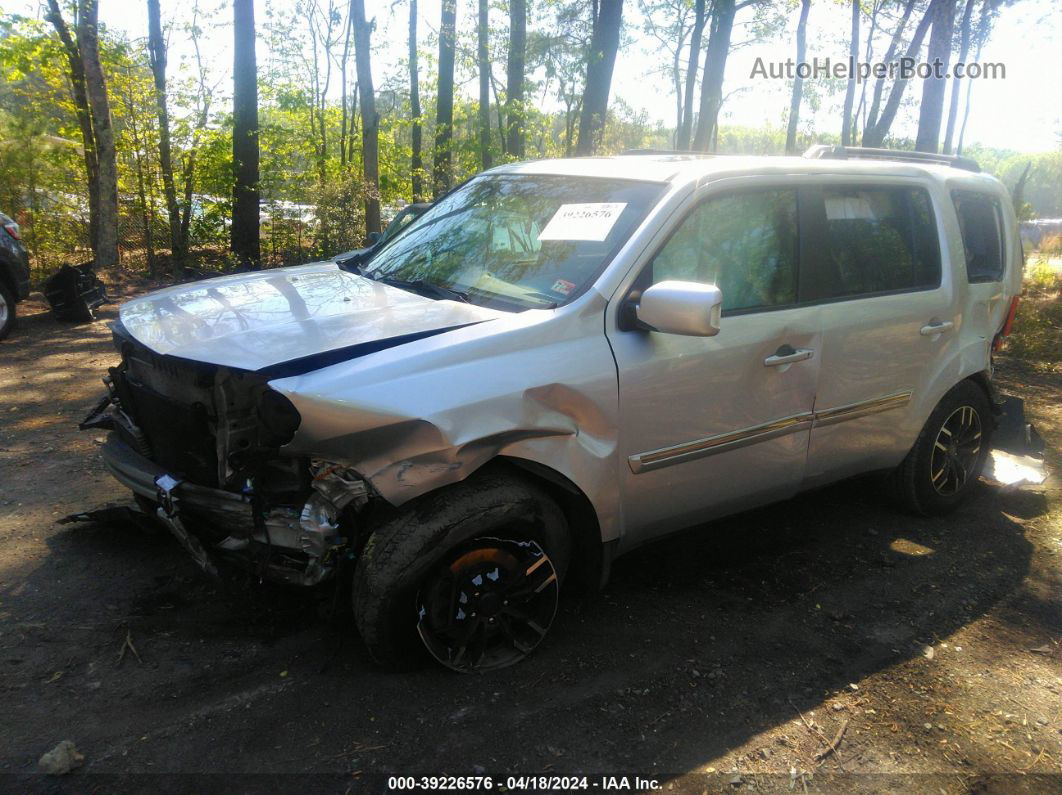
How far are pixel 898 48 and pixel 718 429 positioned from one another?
24856 mm

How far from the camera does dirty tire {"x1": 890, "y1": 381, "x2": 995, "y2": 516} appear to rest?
436 centimetres

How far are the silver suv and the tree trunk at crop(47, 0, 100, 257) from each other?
9.60 meters

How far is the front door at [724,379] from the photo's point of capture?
10.2 ft

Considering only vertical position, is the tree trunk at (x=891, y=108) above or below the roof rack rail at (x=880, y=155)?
above

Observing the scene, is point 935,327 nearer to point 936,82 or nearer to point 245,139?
point 936,82

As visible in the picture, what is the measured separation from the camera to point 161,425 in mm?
3031

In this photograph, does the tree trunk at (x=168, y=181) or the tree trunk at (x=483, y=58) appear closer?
the tree trunk at (x=168, y=181)

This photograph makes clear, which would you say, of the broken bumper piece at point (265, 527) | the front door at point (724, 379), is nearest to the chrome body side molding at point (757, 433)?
the front door at point (724, 379)

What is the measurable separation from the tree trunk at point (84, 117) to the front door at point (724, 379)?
11.2 metres

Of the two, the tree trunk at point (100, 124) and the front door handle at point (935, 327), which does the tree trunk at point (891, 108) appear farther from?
the tree trunk at point (100, 124)

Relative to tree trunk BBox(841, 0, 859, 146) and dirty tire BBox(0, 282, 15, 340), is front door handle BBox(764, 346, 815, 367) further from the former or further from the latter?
tree trunk BBox(841, 0, 859, 146)

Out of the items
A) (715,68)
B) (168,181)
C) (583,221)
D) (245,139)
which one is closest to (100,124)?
(168,181)

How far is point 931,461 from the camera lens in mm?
4414

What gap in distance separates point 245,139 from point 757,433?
11.7 meters
